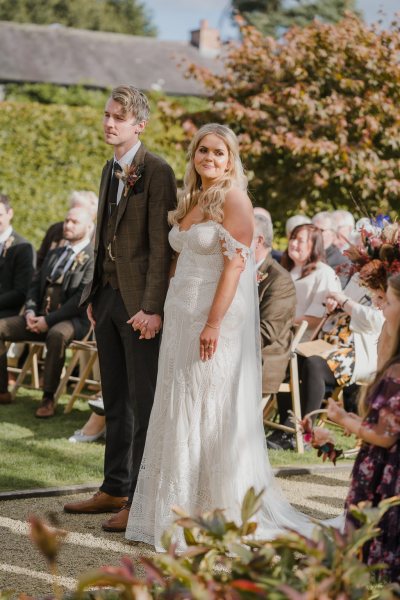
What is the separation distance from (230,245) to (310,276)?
378 cm

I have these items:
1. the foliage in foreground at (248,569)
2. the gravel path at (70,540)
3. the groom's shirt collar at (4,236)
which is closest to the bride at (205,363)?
the gravel path at (70,540)

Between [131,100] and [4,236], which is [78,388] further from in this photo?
[131,100]

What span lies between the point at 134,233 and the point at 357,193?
9.02m

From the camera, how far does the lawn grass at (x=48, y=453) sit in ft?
20.0

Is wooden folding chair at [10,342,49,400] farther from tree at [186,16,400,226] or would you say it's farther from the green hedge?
the green hedge

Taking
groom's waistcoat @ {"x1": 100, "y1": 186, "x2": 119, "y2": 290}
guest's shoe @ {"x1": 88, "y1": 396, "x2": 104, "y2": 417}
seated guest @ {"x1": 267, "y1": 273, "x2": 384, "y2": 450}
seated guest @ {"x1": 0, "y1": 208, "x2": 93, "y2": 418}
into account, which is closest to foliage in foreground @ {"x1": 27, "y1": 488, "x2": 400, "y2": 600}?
groom's waistcoat @ {"x1": 100, "y1": 186, "x2": 119, "y2": 290}

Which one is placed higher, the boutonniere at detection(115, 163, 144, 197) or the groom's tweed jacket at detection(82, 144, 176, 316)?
the boutonniere at detection(115, 163, 144, 197)

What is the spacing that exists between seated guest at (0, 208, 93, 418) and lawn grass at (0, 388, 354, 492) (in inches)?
14.8

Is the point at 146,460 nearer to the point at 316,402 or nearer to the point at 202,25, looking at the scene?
the point at 316,402

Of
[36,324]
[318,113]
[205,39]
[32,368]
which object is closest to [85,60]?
[205,39]

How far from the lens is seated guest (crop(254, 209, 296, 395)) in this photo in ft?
23.7

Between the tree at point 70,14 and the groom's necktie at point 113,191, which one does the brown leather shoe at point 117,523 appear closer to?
the groom's necktie at point 113,191

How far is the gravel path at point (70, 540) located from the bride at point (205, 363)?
224 mm

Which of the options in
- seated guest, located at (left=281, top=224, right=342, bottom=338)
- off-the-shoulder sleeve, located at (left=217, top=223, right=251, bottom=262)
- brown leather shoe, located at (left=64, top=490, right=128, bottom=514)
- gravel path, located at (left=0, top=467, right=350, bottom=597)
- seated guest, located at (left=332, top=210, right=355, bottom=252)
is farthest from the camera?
seated guest, located at (left=332, top=210, right=355, bottom=252)
